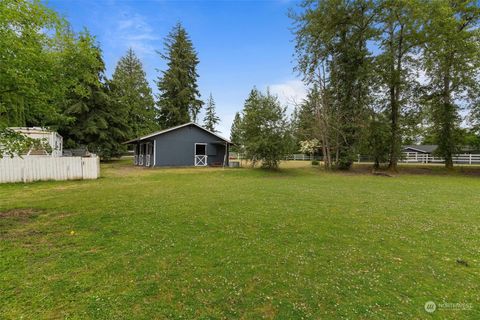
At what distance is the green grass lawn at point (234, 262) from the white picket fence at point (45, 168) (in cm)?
547

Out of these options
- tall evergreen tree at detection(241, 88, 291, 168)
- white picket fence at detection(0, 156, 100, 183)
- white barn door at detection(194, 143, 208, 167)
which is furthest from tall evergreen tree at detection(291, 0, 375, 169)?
white picket fence at detection(0, 156, 100, 183)

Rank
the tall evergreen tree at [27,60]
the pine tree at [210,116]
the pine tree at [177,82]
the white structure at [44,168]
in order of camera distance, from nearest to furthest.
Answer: the tall evergreen tree at [27,60], the white structure at [44,168], the pine tree at [177,82], the pine tree at [210,116]

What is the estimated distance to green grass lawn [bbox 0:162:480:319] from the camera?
2674mm

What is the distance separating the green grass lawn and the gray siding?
1400 centimetres

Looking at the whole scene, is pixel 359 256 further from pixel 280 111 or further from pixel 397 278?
pixel 280 111

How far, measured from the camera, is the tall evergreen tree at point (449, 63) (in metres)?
18.0

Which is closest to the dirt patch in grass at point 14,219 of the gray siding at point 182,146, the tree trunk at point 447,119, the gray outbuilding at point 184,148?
the gray outbuilding at point 184,148

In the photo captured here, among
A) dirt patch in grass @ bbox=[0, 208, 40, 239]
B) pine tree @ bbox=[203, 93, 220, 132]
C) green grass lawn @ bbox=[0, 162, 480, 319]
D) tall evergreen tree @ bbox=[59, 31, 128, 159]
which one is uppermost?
pine tree @ bbox=[203, 93, 220, 132]

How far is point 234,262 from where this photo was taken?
3.71m

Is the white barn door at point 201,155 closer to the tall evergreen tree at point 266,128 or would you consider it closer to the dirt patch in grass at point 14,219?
the tall evergreen tree at point 266,128

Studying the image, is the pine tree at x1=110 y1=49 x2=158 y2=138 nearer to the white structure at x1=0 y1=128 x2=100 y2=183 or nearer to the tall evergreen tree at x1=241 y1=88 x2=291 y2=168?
the tall evergreen tree at x1=241 y1=88 x2=291 y2=168

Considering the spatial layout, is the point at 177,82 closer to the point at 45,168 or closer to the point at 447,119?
the point at 45,168

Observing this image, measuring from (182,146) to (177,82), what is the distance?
16807 mm

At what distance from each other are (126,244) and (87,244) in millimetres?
684
